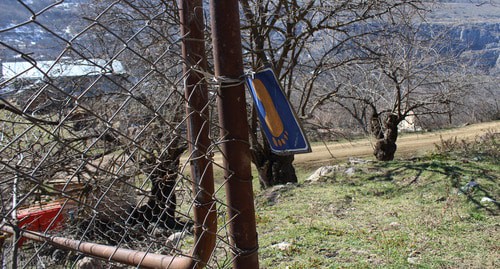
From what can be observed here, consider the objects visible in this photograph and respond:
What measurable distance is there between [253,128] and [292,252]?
13.1 feet

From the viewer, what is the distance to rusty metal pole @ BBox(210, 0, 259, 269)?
1.68 meters

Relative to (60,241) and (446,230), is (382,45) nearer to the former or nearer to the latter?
(446,230)

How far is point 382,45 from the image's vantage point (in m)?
8.80

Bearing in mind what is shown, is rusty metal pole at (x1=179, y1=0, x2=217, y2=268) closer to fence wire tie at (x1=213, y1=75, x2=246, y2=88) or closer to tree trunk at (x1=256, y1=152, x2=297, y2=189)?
fence wire tie at (x1=213, y1=75, x2=246, y2=88)

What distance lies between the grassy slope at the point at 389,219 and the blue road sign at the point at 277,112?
8.20 feet

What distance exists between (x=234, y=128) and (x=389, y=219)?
4034mm

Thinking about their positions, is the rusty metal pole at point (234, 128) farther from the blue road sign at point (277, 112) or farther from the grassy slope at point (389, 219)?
the grassy slope at point (389, 219)

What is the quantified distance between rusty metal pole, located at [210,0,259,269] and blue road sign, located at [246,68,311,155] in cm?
6

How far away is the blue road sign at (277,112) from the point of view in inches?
67.1

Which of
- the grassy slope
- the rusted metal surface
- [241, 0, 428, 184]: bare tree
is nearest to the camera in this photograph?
the rusted metal surface

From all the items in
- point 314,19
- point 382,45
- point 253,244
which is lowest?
point 253,244

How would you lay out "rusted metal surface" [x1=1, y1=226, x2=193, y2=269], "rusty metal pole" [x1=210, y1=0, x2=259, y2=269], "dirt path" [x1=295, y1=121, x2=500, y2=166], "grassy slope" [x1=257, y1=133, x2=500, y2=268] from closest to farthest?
"rusty metal pole" [x1=210, y1=0, x2=259, y2=269], "rusted metal surface" [x1=1, y1=226, x2=193, y2=269], "grassy slope" [x1=257, y1=133, x2=500, y2=268], "dirt path" [x1=295, y1=121, x2=500, y2=166]

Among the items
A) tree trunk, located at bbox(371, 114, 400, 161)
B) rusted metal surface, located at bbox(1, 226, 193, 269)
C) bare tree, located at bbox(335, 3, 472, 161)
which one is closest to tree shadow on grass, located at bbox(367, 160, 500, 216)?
bare tree, located at bbox(335, 3, 472, 161)

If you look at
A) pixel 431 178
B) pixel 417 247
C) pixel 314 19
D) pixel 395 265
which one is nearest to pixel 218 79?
pixel 395 265
